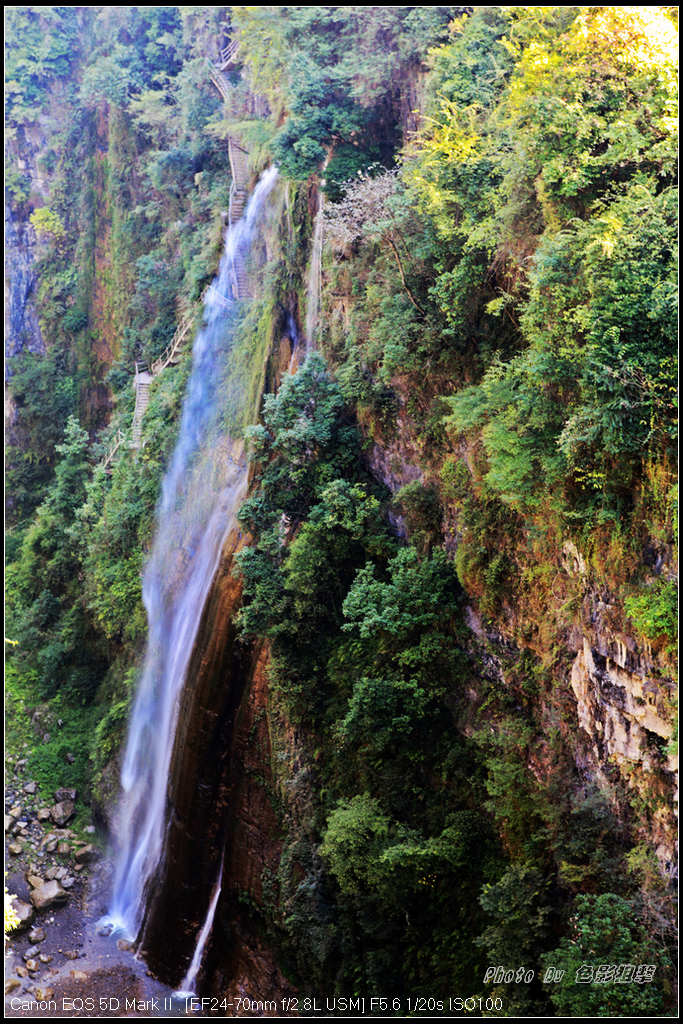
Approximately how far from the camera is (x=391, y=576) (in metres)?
10.5

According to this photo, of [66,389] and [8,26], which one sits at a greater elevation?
[8,26]

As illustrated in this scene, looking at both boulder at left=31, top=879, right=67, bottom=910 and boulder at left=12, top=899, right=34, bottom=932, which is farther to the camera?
boulder at left=31, top=879, right=67, bottom=910

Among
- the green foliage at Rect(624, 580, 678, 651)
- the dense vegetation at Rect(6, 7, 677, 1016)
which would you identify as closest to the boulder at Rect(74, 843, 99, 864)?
the dense vegetation at Rect(6, 7, 677, 1016)

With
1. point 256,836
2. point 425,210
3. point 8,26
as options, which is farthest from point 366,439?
point 8,26

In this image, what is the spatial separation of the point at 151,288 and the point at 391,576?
12160mm

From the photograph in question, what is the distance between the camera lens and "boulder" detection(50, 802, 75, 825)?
1538 cm

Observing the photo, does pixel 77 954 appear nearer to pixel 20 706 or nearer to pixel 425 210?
pixel 20 706

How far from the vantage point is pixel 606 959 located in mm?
6707

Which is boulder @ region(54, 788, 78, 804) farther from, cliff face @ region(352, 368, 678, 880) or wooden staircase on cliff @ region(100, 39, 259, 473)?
cliff face @ region(352, 368, 678, 880)

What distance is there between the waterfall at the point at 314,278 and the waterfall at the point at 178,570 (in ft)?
6.52

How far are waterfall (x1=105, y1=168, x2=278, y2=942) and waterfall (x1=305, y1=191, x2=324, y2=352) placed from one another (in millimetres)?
1986

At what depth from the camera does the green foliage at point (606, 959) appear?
6.46m

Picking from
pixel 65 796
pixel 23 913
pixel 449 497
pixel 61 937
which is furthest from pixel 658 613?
pixel 65 796

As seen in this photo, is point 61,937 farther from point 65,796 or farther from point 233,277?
point 233,277
